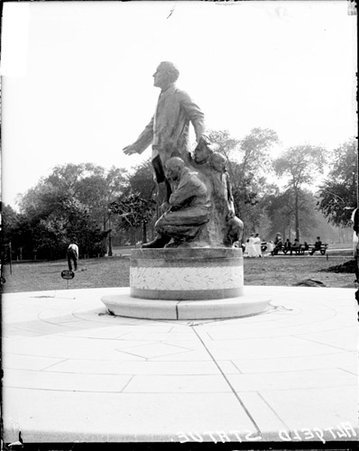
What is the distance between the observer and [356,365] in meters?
3.70

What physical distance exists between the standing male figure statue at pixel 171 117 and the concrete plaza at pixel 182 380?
3391mm

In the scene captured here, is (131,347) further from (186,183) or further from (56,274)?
(56,274)

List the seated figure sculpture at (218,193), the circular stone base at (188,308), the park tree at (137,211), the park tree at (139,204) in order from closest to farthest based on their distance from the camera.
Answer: the circular stone base at (188,308) → the seated figure sculpture at (218,193) → the park tree at (137,211) → the park tree at (139,204)

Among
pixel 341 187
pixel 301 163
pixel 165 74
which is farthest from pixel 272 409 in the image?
pixel 301 163

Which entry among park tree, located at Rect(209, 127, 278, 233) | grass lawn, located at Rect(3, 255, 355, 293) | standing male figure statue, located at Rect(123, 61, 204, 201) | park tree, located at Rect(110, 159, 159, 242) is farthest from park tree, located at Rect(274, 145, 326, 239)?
standing male figure statue, located at Rect(123, 61, 204, 201)

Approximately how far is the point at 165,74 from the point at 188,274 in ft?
12.2

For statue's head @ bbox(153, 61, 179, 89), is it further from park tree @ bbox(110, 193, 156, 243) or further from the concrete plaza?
park tree @ bbox(110, 193, 156, 243)

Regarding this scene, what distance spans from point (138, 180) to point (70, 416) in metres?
42.6

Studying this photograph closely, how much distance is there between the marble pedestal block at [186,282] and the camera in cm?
638

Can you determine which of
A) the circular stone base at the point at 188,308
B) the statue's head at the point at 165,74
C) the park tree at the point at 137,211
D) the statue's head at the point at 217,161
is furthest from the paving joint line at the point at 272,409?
the park tree at the point at 137,211

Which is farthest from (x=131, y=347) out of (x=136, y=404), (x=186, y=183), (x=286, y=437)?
(x=186, y=183)

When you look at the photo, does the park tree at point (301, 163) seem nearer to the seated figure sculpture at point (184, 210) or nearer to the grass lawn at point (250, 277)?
the grass lawn at point (250, 277)

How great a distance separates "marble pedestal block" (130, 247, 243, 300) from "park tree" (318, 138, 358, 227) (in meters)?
24.4

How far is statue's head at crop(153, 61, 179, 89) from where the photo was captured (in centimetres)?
824
